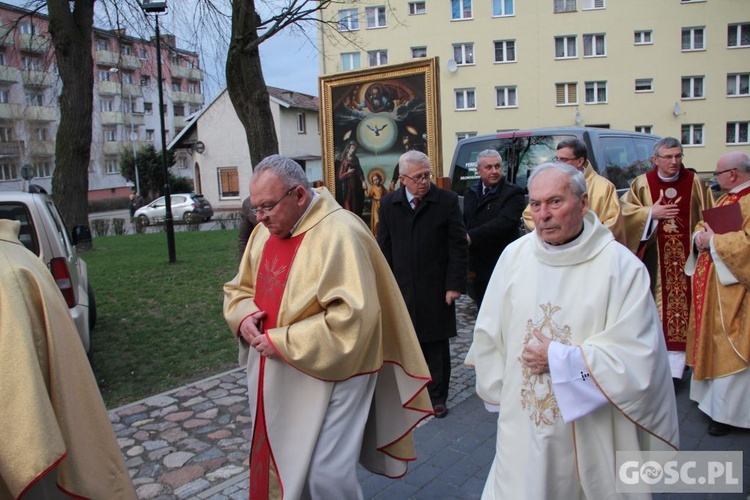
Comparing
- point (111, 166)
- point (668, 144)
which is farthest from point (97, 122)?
point (668, 144)

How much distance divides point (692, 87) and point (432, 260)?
41.9 meters

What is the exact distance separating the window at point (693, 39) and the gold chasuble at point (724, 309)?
4152 cm

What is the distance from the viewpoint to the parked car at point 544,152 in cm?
790

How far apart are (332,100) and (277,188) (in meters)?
4.66

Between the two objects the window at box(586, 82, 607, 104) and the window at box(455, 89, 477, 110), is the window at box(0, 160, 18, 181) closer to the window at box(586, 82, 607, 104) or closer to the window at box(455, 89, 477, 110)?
the window at box(455, 89, 477, 110)

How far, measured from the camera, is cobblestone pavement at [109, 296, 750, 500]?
13.0ft

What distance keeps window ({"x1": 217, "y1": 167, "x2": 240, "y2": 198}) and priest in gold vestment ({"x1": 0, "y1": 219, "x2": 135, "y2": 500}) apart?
43.5 meters

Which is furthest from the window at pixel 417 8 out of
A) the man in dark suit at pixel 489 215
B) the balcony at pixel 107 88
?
the man in dark suit at pixel 489 215

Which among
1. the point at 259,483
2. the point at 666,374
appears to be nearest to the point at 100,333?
the point at 259,483

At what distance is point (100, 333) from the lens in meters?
8.23

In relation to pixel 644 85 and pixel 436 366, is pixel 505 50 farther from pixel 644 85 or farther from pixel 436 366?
pixel 436 366

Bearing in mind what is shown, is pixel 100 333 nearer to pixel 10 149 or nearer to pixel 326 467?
pixel 326 467

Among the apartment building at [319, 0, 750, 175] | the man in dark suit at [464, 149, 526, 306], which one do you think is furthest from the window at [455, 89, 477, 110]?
the man in dark suit at [464, 149, 526, 306]

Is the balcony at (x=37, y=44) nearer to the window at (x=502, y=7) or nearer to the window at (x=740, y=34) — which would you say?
the window at (x=502, y=7)
